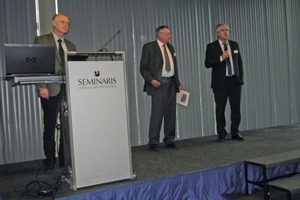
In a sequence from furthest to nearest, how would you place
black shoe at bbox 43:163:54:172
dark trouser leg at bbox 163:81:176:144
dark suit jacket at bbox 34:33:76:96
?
dark trouser leg at bbox 163:81:176:144 → black shoe at bbox 43:163:54:172 → dark suit jacket at bbox 34:33:76:96

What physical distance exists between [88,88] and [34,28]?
186cm

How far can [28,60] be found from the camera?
2338 millimetres

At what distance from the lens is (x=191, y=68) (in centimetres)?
480

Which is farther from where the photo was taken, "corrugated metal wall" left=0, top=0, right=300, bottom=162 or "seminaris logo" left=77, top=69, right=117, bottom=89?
"corrugated metal wall" left=0, top=0, right=300, bottom=162

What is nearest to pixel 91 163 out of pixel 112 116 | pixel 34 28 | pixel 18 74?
pixel 112 116

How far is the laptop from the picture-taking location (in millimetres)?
2289

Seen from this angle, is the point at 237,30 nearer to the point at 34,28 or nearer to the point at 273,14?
the point at 273,14

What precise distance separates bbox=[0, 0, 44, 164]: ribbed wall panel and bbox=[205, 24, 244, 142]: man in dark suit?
215 centimetres

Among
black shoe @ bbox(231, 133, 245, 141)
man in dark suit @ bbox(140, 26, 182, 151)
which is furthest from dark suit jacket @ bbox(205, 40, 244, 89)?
black shoe @ bbox(231, 133, 245, 141)

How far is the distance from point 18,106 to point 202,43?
2763mm

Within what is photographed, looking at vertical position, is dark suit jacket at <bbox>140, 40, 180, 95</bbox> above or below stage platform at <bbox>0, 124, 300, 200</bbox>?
above

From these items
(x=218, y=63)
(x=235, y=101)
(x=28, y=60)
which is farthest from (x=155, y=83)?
(x=28, y=60)

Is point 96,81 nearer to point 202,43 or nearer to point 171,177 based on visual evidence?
point 171,177

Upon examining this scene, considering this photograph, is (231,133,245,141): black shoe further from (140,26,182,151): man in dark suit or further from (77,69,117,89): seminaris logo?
(77,69,117,89): seminaris logo
